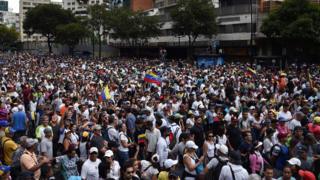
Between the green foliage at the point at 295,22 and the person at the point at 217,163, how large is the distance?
31776 millimetres

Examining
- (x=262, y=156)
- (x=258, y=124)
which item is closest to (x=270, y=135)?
(x=262, y=156)

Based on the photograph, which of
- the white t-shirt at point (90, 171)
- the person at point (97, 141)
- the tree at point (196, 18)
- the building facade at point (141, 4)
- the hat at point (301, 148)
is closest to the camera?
the white t-shirt at point (90, 171)

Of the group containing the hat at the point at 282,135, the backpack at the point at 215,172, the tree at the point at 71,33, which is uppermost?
the tree at the point at 71,33

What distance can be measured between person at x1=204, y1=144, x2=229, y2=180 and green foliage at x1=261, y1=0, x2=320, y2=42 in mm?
31776

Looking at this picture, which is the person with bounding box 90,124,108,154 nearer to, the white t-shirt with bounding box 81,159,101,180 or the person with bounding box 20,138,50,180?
the white t-shirt with bounding box 81,159,101,180

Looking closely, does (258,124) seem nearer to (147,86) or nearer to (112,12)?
(147,86)

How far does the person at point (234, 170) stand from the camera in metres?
6.47

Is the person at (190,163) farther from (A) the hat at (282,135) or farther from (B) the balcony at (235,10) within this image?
(B) the balcony at (235,10)

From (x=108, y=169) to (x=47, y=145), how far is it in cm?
191

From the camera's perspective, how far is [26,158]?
6.93 meters

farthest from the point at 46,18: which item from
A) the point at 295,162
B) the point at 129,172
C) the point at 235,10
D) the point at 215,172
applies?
the point at 295,162

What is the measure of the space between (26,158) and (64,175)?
87 centimetres

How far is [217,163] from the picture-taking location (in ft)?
23.7

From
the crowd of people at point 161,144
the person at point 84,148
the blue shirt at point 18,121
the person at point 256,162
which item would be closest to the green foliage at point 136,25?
the crowd of people at point 161,144
